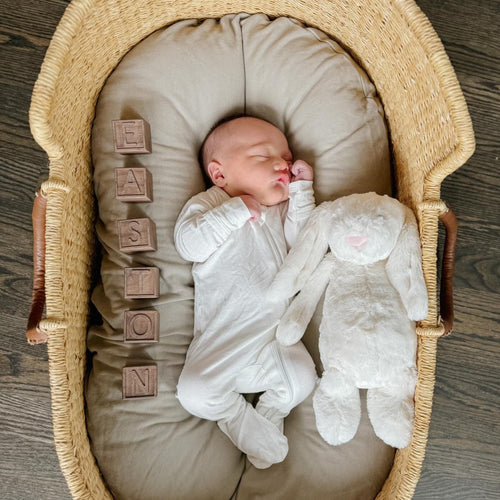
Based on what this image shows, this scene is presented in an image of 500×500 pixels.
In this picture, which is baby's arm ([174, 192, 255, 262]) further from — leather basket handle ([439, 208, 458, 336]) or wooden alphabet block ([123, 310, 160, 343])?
leather basket handle ([439, 208, 458, 336])

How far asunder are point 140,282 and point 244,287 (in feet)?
0.78

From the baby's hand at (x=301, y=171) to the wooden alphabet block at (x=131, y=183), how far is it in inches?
13.8

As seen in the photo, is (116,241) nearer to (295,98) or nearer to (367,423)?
(295,98)

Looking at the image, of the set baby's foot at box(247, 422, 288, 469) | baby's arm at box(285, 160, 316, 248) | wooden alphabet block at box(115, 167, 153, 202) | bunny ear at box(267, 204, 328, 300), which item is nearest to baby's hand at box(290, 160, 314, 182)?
baby's arm at box(285, 160, 316, 248)

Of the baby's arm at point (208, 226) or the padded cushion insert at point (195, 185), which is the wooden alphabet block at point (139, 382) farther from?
the baby's arm at point (208, 226)

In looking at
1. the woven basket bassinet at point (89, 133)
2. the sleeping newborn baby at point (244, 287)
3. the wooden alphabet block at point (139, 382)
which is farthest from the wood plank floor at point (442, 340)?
the sleeping newborn baby at point (244, 287)

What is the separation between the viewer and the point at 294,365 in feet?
3.68

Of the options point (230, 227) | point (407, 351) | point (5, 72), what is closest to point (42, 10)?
point (5, 72)

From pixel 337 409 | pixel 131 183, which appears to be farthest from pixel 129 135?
pixel 337 409

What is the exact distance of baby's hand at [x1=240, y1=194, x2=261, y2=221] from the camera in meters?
1.15

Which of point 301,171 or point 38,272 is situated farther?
point 301,171

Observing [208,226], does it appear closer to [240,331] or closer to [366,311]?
[240,331]

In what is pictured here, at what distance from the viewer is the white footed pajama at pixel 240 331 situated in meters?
1.12

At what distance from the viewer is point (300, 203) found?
1.19 m
